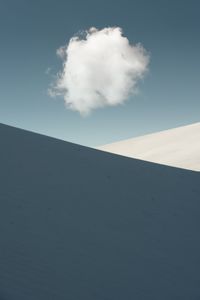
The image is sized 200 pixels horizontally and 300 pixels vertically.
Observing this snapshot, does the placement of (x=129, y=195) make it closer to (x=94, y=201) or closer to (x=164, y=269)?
(x=94, y=201)

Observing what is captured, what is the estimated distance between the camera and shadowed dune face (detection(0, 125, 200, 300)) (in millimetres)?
2998

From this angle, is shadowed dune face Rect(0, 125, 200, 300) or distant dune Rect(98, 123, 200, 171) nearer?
shadowed dune face Rect(0, 125, 200, 300)

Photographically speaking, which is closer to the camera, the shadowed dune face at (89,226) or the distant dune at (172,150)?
the shadowed dune face at (89,226)

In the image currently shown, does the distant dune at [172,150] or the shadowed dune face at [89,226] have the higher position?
the distant dune at [172,150]

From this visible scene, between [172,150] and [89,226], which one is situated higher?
[172,150]

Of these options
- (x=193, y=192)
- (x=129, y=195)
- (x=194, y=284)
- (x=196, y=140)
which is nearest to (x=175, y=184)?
(x=193, y=192)

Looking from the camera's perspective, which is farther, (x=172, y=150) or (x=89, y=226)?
(x=172, y=150)

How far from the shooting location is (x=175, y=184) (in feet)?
17.7

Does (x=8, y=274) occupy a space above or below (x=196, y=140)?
below

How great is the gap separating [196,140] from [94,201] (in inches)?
393

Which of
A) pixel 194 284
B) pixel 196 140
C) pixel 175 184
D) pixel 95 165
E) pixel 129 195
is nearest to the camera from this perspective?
pixel 194 284

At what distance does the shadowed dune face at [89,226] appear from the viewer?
300 centimetres

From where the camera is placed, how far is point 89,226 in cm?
379

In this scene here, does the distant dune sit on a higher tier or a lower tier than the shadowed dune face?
higher
